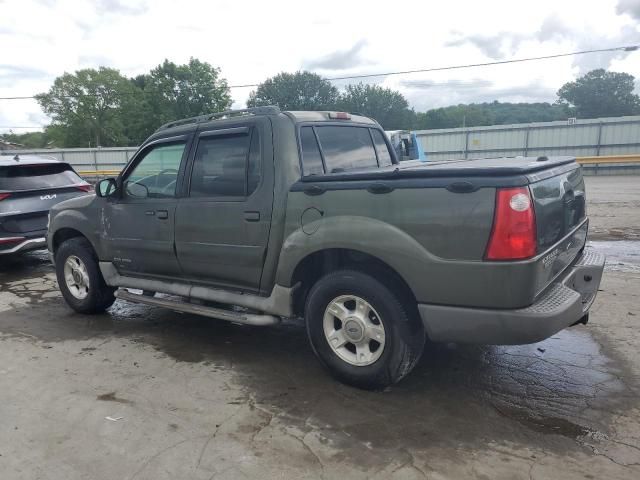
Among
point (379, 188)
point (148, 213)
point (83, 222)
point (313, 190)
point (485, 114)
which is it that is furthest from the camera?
point (485, 114)

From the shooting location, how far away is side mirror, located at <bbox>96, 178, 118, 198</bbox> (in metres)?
4.97

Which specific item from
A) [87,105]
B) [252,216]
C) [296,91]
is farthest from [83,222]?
[87,105]

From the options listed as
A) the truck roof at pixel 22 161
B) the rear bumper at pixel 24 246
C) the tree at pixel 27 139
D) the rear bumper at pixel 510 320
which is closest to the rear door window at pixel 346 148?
the rear bumper at pixel 510 320

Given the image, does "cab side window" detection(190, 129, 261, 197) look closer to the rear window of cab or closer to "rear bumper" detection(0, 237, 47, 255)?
the rear window of cab

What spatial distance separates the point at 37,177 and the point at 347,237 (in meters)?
6.47

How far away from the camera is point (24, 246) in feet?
24.0

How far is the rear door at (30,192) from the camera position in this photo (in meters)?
7.32

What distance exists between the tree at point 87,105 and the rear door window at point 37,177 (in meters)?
65.6

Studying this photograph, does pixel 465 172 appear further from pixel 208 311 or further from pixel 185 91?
pixel 185 91

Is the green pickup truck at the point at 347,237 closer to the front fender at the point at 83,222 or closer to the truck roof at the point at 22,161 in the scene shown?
the front fender at the point at 83,222

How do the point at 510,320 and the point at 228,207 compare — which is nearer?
the point at 510,320

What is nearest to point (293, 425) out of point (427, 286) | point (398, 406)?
point (398, 406)

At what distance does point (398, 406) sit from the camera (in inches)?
131

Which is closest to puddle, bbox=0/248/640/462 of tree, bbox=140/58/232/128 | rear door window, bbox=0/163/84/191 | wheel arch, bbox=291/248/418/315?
wheel arch, bbox=291/248/418/315
